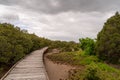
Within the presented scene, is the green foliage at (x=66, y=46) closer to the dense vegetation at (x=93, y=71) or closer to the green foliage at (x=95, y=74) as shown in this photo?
the dense vegetation at (x=93, y=71)

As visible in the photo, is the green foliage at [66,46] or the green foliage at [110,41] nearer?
the green foliage at [110,41]

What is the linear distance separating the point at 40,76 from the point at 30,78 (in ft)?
2.48

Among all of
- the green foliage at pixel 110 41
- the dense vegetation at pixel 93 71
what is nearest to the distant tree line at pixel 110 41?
the green foliage at pixel 110 41

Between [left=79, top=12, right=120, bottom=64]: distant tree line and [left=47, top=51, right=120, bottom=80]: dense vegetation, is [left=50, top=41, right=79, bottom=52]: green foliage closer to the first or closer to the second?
[left=47, top=51, right=120, bottom=80]: dense vegetation

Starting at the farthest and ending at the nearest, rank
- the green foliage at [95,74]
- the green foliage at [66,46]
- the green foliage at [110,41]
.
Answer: the green foliage at [66,46] → the green foliage at [110,41] → the green foliage at [95,74]

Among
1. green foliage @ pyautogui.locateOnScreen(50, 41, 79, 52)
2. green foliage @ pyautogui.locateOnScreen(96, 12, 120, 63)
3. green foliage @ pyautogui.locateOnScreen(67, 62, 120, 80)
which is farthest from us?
green foliage @ pyautogui.locateOnScreen(50, 41, 79, 52)

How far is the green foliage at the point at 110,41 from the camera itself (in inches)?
Result: 957

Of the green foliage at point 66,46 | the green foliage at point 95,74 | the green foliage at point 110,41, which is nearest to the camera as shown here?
the green foliage at point 95,74

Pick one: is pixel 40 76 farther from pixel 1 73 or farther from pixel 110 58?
pixel 110 58

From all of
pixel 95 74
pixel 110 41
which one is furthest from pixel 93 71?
pixel 110 41

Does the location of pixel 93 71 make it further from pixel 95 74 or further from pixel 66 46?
pixel 66 46

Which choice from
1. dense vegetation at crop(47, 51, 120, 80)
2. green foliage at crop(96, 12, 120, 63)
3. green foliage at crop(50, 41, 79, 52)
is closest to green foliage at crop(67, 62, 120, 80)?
dense vegetation at crop(47, 51, 120, 80)

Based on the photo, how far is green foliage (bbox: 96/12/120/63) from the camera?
24.3m

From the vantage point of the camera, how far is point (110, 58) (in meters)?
25.0
